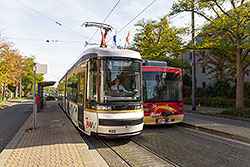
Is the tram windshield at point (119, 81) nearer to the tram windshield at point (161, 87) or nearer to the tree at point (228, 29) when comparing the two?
the tram windshield at point (161, 87)

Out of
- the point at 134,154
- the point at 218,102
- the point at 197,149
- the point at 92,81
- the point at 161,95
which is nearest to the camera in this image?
the point at 134,154

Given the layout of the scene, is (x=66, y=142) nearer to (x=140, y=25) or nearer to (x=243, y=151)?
(x=243, y=151)

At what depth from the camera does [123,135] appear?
5844mm

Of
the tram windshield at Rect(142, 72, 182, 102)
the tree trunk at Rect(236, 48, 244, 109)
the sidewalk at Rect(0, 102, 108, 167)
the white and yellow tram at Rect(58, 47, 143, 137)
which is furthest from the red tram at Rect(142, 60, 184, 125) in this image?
the tree trunk at Rect(236, 48, 244, 109)

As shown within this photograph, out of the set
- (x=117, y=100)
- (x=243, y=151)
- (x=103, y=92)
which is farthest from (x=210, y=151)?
(x=103, y=92)

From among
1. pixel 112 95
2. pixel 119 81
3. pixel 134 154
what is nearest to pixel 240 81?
pixel 119 81

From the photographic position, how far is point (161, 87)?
28.5 feet

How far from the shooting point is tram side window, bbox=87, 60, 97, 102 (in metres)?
6.12

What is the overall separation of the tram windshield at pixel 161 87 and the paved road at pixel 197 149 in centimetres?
162

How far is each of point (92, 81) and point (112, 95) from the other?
85 cm

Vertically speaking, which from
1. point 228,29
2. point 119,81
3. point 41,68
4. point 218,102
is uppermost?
point 228,29

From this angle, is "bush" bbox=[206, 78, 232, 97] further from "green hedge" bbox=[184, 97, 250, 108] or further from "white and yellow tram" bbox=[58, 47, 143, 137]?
"white and yellow tram" bbox=[58, 47, 143, 137]

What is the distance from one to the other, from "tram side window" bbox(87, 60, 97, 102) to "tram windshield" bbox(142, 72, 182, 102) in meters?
2.86

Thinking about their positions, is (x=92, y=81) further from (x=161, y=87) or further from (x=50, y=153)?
(x=161, y=87)
